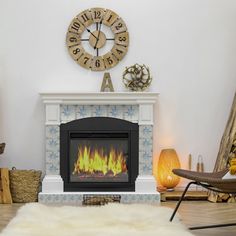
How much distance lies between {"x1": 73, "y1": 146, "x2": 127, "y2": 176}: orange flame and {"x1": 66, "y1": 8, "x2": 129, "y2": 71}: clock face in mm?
934

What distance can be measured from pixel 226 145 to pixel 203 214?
1091 mm

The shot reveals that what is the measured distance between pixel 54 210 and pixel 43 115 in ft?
5.53

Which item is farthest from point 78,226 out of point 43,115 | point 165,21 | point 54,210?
point 165,21

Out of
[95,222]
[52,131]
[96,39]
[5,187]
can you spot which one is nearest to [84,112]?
[52,131]

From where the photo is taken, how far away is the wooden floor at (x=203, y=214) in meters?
3.74

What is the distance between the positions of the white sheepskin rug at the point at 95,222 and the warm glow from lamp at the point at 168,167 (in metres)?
1.12

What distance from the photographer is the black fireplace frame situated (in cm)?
542


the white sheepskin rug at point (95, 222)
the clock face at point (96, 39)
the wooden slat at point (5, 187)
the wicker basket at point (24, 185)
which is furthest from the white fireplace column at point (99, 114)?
the white sheepskin rug at point (95, 222)

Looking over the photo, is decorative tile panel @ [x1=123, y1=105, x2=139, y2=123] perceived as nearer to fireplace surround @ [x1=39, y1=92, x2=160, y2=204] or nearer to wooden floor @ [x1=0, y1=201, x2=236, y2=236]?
fireplace surround @ [x1=39, y1=92, x2=160, y2=204]

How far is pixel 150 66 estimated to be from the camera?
573 centimetres

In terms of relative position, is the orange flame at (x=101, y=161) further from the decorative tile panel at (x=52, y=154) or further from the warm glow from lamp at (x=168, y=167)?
the warm glow from lamp at (x=168, y=167)

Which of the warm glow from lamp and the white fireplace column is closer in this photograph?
the white fireplace column

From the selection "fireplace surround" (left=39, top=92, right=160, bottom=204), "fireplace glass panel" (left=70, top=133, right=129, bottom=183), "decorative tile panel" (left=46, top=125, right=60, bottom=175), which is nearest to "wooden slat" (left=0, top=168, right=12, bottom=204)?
"fireplace surround" (left=39, top=92, right=160, bottom=204)

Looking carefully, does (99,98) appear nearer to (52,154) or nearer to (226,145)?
(52,154)
